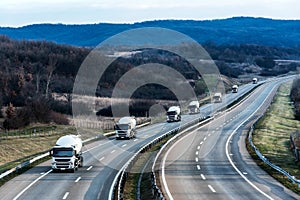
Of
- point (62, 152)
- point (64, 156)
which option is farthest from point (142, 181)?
point (62, 152)

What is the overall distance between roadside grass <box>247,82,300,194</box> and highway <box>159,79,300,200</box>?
96 cm

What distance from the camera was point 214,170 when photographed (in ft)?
135

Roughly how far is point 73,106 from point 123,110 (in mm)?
10107

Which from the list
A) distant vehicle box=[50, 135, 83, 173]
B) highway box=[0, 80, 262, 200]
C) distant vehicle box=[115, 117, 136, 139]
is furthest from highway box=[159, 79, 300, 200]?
distant vehicle box=[50, 135, 83, 173]

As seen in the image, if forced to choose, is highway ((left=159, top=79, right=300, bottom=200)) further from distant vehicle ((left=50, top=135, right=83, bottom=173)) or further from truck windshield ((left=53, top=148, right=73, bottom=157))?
truck windshield ((left=53, top=148, right=73, bottom=157))

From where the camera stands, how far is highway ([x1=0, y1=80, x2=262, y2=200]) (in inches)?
1226

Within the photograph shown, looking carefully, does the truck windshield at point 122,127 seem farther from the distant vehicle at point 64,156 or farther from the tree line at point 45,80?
the distant vehicle at point 64,156

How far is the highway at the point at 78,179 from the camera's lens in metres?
31.1

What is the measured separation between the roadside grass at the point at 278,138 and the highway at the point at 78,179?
12.2 m

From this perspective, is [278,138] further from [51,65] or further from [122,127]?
[51,65]

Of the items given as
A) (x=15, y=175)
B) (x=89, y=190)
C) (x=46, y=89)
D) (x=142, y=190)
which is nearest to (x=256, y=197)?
(x=142, y=190)

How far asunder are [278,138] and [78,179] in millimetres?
41304

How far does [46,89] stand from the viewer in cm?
12406

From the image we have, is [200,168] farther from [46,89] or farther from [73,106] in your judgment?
[46,89]
